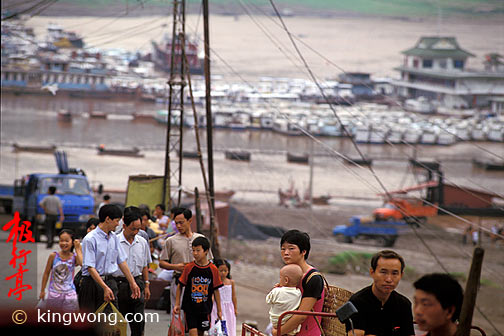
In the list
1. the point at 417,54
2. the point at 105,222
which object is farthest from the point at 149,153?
the point at 105,222

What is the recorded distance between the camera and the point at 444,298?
321 cm

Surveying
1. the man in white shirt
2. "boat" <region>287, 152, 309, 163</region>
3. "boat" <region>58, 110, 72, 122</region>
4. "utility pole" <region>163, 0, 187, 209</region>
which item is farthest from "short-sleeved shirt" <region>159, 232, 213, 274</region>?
"boat" <region>58, 110, 72, 122</region>

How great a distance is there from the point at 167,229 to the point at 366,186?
42847 millimetres

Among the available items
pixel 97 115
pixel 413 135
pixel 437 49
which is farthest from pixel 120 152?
pixel 437 49

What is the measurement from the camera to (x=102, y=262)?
222 inches

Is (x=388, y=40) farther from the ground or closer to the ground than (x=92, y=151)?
farther from the ground

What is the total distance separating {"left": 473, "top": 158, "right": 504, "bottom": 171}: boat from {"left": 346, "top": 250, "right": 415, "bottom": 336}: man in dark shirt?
59.3 metres

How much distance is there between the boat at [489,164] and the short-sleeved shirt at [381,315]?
5929 centimetres

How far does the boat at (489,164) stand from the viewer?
60.7 metres

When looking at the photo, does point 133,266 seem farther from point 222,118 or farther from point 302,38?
point 302,38

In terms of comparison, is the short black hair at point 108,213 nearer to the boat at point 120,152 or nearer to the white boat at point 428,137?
the boat at point 120,152

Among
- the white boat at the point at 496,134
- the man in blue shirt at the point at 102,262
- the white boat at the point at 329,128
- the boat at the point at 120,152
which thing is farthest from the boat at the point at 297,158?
the man in blue shirt at the point at 102,262

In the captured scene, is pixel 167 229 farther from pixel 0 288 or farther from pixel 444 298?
pixel 444 298

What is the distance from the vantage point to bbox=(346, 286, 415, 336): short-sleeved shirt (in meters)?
3.76
